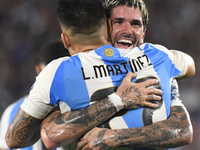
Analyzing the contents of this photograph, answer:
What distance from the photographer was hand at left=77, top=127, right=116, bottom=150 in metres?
1.58

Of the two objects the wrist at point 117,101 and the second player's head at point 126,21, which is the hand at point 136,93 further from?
the second player's head at point 126,21

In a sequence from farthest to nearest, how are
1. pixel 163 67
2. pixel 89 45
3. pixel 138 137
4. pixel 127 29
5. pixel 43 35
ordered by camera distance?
pixel 43 35 < pixel 127 29 < pixel 89 45 < pixel 163 67 < pixel 138 137

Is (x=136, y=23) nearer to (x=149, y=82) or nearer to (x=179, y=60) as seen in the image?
(x=179, y=60)

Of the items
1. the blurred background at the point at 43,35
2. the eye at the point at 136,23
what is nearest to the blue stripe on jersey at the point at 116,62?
the eye at the point at 136,23

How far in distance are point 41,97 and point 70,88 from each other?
22 centimetres

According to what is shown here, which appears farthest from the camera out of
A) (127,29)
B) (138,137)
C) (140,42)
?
(140,42)

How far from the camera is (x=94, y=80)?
1662mm

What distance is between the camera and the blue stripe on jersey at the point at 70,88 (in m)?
1.62

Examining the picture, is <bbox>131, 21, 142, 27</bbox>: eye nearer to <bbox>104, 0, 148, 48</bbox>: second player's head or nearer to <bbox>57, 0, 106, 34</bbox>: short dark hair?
<bbox>104, 0, 148, 48</bbox>: second player's head

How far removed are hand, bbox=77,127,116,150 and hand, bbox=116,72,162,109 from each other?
0.24 meters

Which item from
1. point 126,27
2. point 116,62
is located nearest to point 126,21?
point 126,27

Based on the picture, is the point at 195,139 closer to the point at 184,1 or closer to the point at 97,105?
the point at 184,1

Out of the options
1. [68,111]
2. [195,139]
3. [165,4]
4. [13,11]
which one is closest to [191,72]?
[68,111]

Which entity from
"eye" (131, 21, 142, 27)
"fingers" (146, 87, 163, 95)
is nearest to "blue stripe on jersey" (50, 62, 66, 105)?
"fingers" (146, 87, 163, 95)
